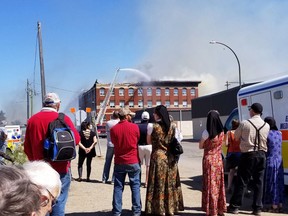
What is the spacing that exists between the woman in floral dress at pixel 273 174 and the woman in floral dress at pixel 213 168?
1166 millimetres

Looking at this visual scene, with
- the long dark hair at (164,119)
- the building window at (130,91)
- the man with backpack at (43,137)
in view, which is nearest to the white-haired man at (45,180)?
the man with backpack at (43,137)

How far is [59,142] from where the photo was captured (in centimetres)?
493

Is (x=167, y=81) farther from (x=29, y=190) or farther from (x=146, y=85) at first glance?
(x=29, y=190)

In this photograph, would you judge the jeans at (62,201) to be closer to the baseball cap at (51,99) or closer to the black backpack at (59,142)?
the black backpack at (59,142)

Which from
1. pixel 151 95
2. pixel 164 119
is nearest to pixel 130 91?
pixel 151 95

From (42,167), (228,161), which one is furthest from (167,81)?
(42,167)

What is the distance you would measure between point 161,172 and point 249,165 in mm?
1659

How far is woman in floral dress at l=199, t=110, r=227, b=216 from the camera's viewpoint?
23.0 ft

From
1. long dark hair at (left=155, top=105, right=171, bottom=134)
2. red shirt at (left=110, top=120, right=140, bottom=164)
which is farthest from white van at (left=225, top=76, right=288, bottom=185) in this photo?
red shirt at (left=110, top=120, right=140, bottom=164)

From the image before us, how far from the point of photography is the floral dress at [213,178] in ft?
22.9

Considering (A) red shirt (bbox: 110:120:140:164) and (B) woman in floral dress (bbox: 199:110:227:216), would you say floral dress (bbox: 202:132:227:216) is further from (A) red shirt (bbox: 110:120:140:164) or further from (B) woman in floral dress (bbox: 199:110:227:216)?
(A) red shirt (bbox: 110:120:140:164)

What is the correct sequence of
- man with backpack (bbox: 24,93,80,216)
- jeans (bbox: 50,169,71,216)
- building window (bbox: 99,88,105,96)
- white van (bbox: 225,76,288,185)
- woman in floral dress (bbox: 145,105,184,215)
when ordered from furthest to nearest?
building window (bbox: 99,88,105,96) < white van (bbox: 225,76,288,185) < woman in floral dress (bbox: 145,105,184,215) < man with backpack (bbox: 24,93,80,216) < jeans (bbox: 50,169,71,216)

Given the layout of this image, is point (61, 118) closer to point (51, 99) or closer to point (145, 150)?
point (51, 99)

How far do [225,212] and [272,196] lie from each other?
991 mm
